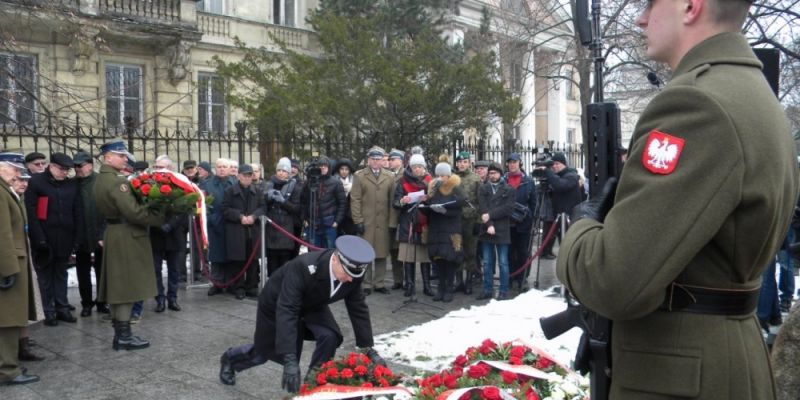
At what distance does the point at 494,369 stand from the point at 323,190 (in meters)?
6.88

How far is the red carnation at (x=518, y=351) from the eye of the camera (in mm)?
4805

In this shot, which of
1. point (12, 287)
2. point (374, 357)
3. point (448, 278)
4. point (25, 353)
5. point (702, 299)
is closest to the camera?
point (702, 299)

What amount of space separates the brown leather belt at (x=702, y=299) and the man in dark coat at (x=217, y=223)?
961 centimetres

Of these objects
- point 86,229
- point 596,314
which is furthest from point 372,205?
point 596,314

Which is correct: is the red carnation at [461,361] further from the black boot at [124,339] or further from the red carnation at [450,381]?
the black boot at [124,339]

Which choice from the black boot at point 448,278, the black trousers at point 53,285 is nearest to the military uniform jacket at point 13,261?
the black trousers at point 53,285

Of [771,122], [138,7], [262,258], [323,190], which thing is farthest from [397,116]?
[771,122]

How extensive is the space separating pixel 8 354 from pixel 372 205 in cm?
584

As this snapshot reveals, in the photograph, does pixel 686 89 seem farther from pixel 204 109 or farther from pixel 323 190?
pixel 204 109

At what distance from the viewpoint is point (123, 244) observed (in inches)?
295

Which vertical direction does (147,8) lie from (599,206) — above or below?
above

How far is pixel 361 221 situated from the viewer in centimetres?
1106

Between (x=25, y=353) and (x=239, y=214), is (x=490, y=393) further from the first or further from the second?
(x=239, y=214)

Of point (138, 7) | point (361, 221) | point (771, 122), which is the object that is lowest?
point (361, 221)
